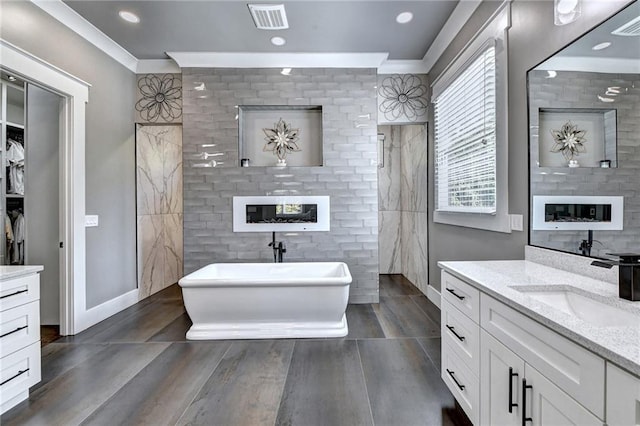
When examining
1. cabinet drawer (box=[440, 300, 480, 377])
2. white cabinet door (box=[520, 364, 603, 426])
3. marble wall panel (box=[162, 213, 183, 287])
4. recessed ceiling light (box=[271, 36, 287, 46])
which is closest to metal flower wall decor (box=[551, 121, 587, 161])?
cabinet drawer (box=[440, 300, 480, 377])

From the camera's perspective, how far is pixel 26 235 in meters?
3.11

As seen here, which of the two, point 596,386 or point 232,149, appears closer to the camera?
point 596,386

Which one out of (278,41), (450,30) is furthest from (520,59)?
(278,41)

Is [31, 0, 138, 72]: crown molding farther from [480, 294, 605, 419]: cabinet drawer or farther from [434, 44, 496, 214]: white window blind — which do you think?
[480, 294, 605, 419]: cabinet drawer

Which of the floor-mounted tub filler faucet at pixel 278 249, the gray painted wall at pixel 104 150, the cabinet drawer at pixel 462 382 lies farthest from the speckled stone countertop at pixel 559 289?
the gray painted wall at pixel 104 150

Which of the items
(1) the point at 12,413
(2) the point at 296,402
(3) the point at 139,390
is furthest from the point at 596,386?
(1) the point at 12,413

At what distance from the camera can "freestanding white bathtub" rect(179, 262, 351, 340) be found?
109 inches

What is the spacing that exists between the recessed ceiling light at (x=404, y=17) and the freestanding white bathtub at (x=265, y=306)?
2.50m

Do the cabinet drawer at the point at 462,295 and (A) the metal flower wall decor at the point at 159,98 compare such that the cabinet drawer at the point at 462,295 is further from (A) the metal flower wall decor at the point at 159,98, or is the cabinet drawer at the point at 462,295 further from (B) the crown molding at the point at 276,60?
(A) the metal flower wall decor at the point at 159,98

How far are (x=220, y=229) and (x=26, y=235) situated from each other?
184 centimetres

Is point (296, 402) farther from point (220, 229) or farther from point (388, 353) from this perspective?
point (220, 229)

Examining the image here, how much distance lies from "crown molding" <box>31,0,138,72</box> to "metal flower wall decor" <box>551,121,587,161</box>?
4.01 metres

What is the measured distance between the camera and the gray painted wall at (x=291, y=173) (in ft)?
12.7

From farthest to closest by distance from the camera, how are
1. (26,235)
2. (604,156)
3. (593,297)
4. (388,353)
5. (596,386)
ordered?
(26,235) < (388,353) < (604,156) < (593,297) < (596,386)
